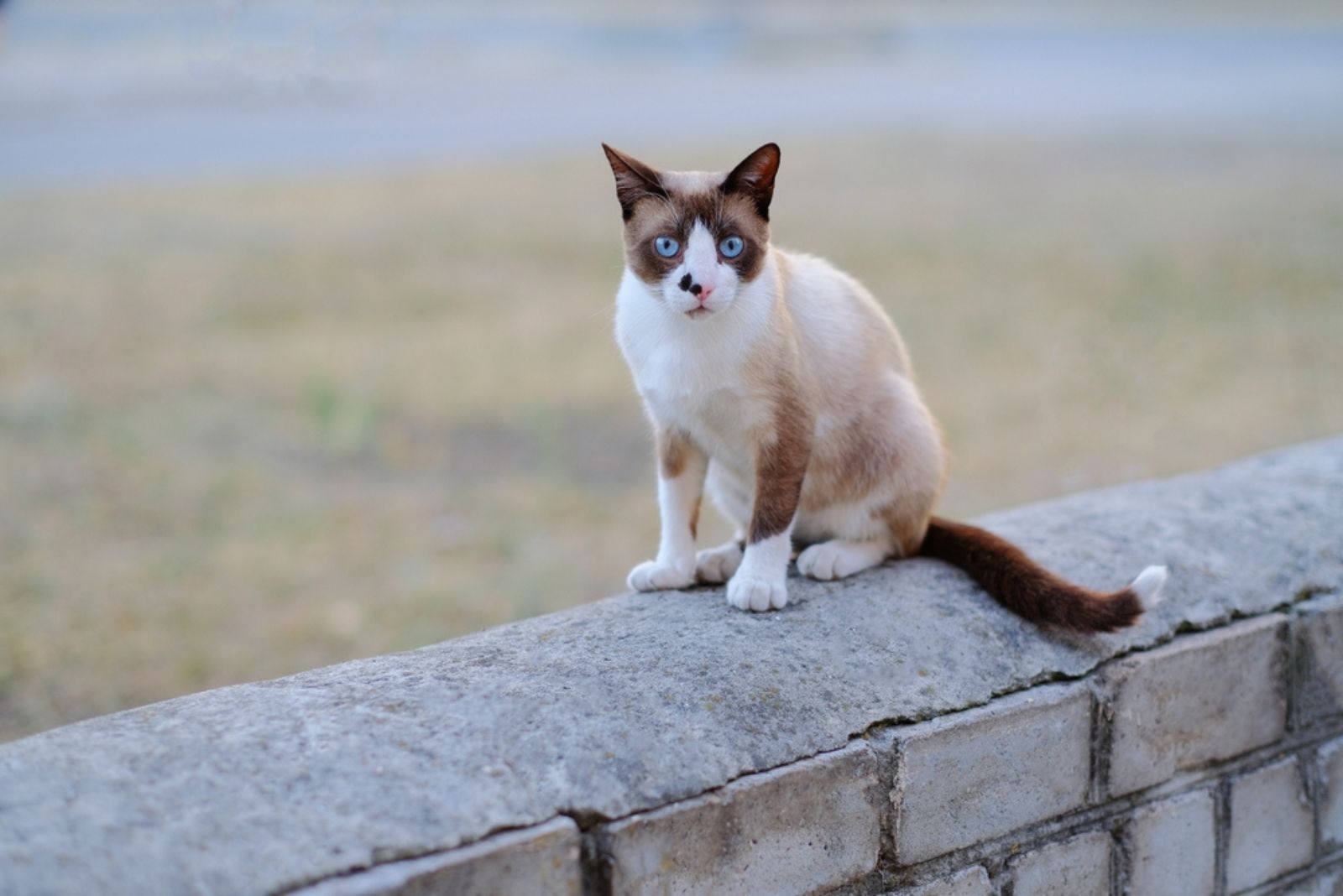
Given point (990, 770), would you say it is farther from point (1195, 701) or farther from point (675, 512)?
point (675, 512)

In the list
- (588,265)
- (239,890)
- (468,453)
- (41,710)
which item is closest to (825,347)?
(239,890)

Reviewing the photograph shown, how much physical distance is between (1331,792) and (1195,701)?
1.30ft

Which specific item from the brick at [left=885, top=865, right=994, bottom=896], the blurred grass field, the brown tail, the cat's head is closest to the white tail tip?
the brown tail

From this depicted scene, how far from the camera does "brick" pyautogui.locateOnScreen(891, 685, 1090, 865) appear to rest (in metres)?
1.71

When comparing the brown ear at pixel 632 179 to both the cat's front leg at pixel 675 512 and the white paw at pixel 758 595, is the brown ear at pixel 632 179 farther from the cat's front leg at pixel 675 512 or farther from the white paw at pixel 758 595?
the white paw at pixel 758 595

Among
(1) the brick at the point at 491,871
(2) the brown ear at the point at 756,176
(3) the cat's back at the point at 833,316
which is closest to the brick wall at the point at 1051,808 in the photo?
(1) the brick at the point at 491,871

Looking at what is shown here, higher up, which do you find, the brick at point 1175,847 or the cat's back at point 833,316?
the cat's back at point 833,316

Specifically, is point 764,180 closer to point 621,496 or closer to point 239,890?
point 239,890

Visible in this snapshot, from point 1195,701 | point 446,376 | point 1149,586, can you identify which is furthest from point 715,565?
point 446,376

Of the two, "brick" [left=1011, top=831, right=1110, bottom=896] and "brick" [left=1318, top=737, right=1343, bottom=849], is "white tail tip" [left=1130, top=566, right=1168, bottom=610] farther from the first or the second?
"brick" [left=1318, top=737, right=1343, bottom=849]

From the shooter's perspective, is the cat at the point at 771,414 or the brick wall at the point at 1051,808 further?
the cat at the point at 771,414

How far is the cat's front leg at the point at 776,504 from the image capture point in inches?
77.0

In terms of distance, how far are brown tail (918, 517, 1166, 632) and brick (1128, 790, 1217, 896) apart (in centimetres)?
32

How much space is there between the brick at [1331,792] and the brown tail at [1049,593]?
1.68 ft
